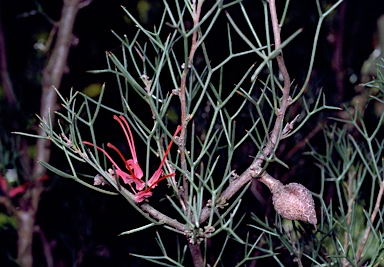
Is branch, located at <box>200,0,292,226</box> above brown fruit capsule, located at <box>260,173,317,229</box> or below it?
above

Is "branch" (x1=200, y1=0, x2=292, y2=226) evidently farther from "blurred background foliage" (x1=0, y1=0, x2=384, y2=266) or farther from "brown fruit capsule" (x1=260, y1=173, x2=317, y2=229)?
"blurred background foliage" (x1=0, y1=0, x2=384, y2=266)

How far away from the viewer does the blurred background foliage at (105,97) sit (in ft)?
2.29

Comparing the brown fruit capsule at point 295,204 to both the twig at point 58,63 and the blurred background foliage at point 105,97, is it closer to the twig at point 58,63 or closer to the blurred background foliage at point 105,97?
the blurred background foliage at point 105,97

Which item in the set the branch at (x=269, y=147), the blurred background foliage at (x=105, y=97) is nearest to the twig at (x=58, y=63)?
the blurred background foliage at (x=105, y=97)

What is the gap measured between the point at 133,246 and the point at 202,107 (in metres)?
0.20

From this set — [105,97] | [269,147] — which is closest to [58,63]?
[105,97]

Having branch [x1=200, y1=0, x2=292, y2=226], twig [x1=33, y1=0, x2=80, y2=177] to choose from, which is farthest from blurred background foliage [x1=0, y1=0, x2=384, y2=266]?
branch [x1=200, y1=0, x2=292, y2=226]

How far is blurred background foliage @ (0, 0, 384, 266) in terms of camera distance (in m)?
0.70

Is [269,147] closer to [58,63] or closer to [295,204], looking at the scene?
[295,204]

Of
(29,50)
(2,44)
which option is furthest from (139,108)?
(29,50)

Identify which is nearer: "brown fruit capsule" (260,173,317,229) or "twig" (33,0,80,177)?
"brown fruit capsule" (260,173,317,229)

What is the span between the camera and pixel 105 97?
2.29 ft

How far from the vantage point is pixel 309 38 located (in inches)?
Result: 31.4

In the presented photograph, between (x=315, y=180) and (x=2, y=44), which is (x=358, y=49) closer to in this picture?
(x=315, y=180)
